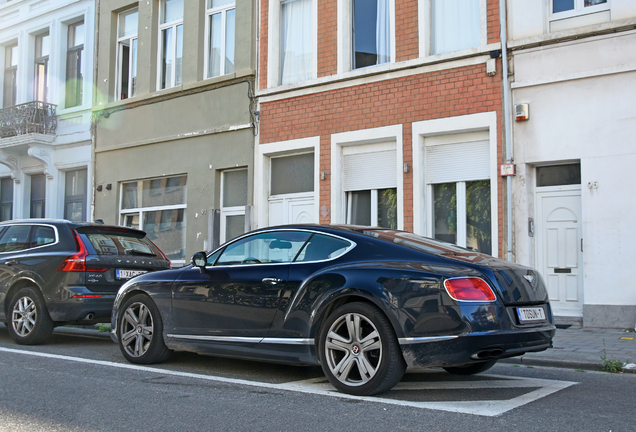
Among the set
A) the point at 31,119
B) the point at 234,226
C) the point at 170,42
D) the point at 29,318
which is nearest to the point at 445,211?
the point at 234,226

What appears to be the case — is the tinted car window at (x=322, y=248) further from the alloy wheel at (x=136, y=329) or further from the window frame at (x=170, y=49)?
the window frame at (x=170, y=49)

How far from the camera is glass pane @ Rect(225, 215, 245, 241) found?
49.9 feet

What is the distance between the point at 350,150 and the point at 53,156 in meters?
10.1

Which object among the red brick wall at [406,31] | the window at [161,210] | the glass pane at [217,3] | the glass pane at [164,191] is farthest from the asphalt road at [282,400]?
the glass pane at [217,3]

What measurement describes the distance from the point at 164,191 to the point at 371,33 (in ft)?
21.9

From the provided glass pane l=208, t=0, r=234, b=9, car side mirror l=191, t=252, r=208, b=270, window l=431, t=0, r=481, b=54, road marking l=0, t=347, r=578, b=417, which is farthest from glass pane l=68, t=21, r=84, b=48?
road marking l=0, t=347, r=578, b=417

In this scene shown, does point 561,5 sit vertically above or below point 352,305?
above

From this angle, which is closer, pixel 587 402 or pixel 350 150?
pixel 587 402

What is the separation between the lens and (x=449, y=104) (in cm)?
1198

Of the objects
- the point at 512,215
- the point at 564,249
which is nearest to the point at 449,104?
the point at 512,215

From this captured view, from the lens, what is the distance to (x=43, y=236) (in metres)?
9.09

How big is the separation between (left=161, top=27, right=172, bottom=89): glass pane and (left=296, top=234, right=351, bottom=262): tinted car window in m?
12.3

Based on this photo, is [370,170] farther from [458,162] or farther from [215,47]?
[215,47]

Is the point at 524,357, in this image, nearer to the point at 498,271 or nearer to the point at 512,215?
the point at 498,271
